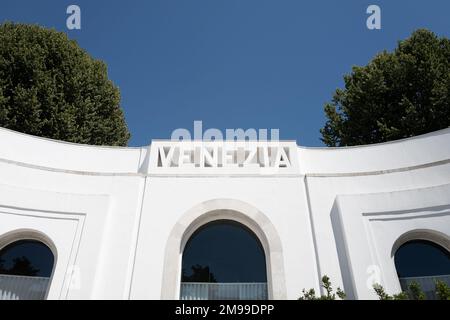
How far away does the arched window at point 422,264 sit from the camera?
32.7 ft

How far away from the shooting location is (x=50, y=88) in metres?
18.4

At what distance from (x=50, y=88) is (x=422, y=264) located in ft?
60.8

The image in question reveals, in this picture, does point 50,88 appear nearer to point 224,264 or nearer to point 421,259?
point 224,264

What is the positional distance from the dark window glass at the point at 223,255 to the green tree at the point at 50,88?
11779mm

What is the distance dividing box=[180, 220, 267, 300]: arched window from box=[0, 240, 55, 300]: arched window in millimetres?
4051

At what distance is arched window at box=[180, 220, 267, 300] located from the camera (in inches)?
397

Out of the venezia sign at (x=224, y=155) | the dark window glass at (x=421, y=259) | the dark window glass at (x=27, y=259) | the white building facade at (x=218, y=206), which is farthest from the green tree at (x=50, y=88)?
the dark window glass at (x=421, y=259)

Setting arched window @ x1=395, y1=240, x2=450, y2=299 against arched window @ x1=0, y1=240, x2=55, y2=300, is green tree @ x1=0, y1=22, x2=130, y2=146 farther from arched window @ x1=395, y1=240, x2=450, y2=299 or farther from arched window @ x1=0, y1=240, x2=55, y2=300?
arched window @ x1=395, y1=240, x2=450, y2=299

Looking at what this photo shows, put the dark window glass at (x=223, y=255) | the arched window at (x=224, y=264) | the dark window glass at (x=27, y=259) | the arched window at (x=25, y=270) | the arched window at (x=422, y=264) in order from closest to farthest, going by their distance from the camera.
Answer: the arched window at (x=25, y=270)
the arched window at (x=422, y=264)
the arched window at (x=224, y=264)
the dark window glass at (x=27, y=259)
the dark window glass at (x=223, y=255)

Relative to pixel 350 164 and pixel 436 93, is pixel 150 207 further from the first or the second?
pixel 436 93

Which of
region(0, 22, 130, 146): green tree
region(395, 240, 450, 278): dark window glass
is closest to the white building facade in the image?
region(395, 240, 450, 278): dark window glass

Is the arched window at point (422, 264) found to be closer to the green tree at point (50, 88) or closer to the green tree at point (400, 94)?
the green tree at point (400, 94)

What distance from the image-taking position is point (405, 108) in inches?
739

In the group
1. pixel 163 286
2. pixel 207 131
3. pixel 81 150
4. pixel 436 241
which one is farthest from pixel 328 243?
pixel 81 150
